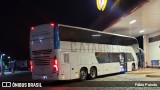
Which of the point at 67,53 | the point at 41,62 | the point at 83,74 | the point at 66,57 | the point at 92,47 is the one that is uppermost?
the point at 92,47

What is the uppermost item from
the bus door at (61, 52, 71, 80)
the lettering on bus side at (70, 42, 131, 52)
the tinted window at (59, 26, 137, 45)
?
the tinted window at (59, 26, 137, 45)

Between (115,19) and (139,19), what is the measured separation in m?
2.30

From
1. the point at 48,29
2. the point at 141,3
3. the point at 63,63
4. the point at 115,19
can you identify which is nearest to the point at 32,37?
the point at 48,29

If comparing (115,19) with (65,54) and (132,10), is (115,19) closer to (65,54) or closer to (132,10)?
(132,10)

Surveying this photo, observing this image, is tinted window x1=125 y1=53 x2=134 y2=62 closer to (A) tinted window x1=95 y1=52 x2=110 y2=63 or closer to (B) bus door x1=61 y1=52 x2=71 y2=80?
(A) tinted window x1=95 y1=52 x2=110 y2=63

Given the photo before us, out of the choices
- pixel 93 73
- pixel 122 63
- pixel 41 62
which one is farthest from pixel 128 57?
pixel 41 62

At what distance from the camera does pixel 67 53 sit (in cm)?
1752

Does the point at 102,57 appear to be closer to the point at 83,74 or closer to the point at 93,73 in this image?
the point at 93,73

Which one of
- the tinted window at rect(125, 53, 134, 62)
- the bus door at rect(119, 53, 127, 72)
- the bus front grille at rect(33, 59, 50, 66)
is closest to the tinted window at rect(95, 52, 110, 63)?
the bus door at rect(119, 53, 127, 72)

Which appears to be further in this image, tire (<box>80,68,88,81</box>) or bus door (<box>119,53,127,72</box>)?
bus door (<box>119,53,127,72</box>)

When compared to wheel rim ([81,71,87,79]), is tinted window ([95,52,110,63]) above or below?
above

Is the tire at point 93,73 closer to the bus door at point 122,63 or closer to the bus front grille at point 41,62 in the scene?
the bus front grille at point 41,62

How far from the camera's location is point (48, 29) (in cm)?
1717

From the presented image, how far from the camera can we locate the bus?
55.4 feet
